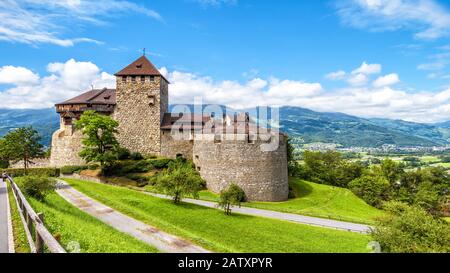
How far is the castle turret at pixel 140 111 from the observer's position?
44.7m

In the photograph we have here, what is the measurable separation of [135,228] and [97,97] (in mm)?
35212

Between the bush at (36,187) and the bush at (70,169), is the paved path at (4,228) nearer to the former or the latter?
the bush at (36,187)

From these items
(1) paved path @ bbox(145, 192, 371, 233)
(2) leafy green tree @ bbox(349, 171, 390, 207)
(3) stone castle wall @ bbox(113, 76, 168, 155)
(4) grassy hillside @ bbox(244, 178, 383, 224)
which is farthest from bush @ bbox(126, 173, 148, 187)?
(2) leafy green tree @ bbox(349, 171, 390, 207)

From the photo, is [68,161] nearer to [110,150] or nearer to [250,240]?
[110,150]

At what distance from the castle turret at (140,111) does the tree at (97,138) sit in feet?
14.7

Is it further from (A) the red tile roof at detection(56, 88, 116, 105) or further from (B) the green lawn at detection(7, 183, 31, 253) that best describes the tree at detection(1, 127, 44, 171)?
(B) the green lawn at detection(7, 183, 31, 253)

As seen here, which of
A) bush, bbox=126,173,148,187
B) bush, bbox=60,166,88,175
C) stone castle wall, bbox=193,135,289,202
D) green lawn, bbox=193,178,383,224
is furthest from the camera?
bush, bbox=60,166,88,175

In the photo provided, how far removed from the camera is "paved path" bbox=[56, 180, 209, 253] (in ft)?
47.7

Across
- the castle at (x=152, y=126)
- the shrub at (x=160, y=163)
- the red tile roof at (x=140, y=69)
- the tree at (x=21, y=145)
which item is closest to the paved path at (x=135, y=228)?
the shrub at (x=160, y=163)

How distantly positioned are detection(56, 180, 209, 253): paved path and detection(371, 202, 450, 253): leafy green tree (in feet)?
35.8

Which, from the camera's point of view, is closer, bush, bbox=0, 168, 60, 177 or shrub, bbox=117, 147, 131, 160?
bush, bbox=0, 168, 60, 177

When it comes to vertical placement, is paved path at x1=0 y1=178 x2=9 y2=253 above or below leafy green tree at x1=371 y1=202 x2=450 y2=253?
above
